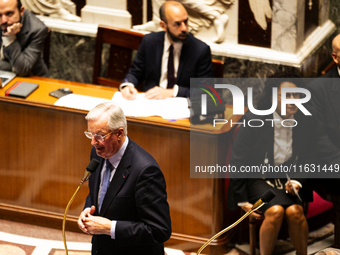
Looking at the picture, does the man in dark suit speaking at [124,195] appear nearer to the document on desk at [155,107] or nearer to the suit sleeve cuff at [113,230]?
the suit sleeve cuff at [113,230]

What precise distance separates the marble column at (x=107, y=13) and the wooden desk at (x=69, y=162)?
1.29 metres

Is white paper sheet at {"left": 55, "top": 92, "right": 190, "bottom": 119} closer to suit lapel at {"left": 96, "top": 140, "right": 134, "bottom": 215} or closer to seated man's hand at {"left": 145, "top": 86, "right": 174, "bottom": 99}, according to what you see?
seated man's hand at {"left": 145, "top": 86, "right": 174, "bottom": 99}

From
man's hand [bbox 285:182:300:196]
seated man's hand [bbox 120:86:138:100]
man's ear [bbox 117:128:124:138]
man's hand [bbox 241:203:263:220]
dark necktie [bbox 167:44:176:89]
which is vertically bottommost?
man's hand [bbox 241:203:263:220]

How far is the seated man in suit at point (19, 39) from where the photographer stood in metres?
4.24

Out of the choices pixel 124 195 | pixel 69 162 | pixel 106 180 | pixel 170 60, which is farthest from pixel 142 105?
pixel 124 195

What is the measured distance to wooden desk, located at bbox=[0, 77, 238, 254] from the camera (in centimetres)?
371

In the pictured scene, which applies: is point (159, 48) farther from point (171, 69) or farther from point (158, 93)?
point (158, 93)

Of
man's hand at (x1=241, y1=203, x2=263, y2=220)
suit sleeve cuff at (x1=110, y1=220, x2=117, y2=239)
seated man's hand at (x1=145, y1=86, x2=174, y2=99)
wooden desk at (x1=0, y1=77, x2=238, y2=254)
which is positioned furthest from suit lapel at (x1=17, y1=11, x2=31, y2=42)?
suit sleeve cuff at (x1=110, y1=220, x2=117, y2=239)

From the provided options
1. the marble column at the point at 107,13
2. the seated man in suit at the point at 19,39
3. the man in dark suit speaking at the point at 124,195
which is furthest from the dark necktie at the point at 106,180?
the marble column at the point at 107,13

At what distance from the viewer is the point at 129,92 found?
13.3 ft

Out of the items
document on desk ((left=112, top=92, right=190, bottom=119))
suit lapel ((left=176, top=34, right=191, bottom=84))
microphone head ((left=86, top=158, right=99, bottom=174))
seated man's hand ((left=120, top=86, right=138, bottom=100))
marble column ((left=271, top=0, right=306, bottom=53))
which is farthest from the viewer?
marble column ((left=271, top=0, right=306, bottom=53))

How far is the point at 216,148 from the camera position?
3.64 meters

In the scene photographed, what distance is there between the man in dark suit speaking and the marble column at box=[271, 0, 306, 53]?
2746 millimetres

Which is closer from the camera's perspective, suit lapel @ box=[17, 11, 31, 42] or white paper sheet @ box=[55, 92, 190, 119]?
white paper sheet @ box=[55, 92, 190, 119]
